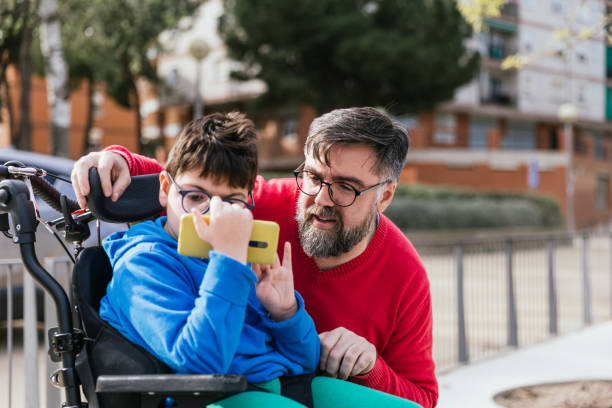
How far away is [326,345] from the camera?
2174mm

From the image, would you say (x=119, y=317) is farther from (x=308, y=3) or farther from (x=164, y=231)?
(x=308, y=3)

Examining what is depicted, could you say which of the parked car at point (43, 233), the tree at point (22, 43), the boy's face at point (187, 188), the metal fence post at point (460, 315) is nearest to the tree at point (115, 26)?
the tree at point (22, 43)

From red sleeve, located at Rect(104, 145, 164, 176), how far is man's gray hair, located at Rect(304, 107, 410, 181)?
638 millimetres

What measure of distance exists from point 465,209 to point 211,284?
71.9 feet

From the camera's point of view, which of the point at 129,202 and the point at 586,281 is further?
the point at 586,281

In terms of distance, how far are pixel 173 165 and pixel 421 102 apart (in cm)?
2543

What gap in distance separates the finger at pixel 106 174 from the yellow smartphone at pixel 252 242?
A: 48cm

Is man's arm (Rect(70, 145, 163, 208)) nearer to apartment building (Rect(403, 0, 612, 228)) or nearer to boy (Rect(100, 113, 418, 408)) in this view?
Answer: boy (Rect(100, 113, 418, 408))

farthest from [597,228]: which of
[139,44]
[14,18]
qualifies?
[14,18]

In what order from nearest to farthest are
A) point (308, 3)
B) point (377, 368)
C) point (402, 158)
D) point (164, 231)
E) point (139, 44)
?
1. point (164, 231)
2. point (377, 368)
3. point (402, 158)
4. point (139, 44)
5. point (308, 3)

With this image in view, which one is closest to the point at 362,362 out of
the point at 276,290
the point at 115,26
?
the point at 276,290

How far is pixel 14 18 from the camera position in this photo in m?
12.8

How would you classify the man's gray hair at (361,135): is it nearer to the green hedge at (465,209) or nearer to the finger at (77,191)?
the finger at (77,191)

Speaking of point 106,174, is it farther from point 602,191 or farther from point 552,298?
point 602,191
